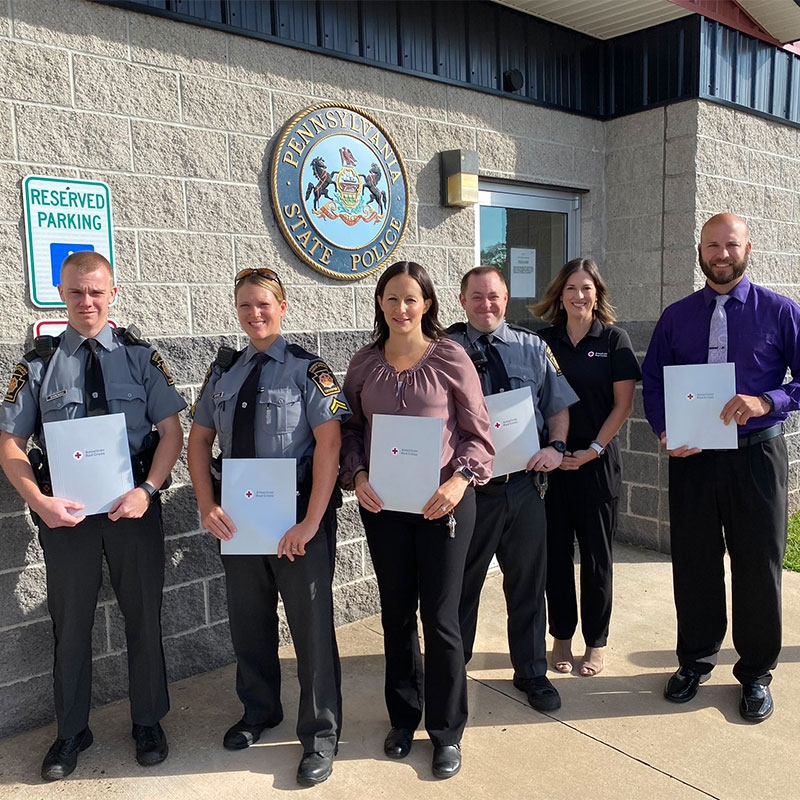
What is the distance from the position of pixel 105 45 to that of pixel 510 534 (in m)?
2.79

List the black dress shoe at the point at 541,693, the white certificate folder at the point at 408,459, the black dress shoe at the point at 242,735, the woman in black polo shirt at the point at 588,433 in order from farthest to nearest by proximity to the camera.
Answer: the woman in black polo shirt at the point at 588,433
the black dress shoe at the point at 541,693
the black dress shoe at the point at 242,735
the white certificate folder at the point at 408,459

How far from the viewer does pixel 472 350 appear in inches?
132

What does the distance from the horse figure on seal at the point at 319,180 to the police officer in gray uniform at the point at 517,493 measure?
1200 mm

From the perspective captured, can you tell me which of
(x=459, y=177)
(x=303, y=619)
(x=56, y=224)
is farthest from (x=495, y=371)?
(x=56, y=224)

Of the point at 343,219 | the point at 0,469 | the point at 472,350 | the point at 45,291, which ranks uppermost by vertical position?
the point at 343,219

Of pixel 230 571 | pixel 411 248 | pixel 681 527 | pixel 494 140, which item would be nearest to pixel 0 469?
pixel 230 571

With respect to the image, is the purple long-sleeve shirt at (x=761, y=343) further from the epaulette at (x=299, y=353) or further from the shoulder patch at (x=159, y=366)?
the shoulder patch at (x=159, y=366)

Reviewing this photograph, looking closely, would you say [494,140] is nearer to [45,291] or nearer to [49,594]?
[45,291]

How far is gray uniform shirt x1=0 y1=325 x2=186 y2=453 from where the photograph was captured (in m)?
2.93

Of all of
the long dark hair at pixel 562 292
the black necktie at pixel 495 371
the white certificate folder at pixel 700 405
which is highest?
the long dark hair at pixel 562 292

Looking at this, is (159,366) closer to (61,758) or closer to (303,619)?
(303,619)

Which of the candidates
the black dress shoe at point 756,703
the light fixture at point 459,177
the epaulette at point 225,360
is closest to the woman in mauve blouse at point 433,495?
the epaulette at point 225,360

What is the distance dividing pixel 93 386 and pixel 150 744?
4.70 ft

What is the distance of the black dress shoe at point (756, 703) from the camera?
331 centimetres
